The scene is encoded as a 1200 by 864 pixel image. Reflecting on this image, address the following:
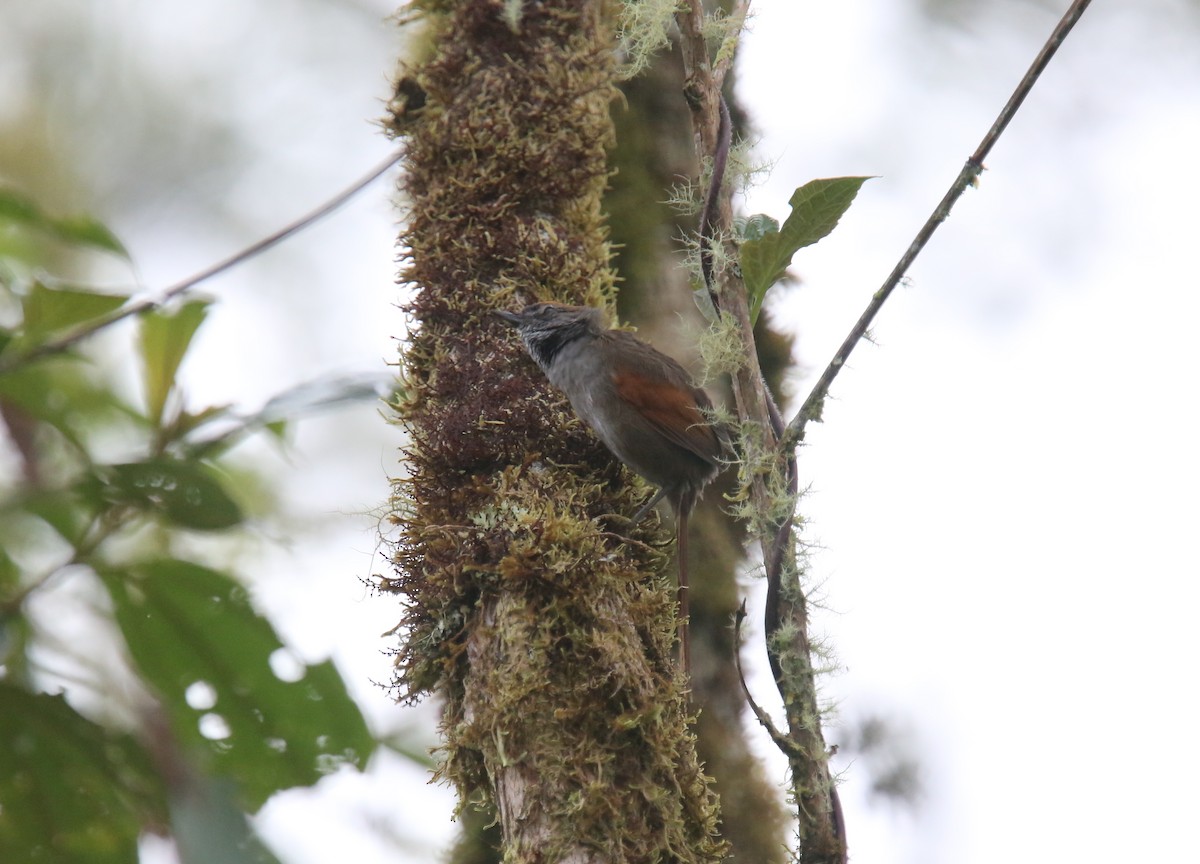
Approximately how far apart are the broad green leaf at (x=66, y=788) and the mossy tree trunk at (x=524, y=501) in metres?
0.71

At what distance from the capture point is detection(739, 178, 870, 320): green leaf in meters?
2.06

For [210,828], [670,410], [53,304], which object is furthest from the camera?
[670,410]

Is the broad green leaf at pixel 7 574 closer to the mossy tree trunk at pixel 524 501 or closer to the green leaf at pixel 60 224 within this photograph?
the green leaf at pixel 60 224

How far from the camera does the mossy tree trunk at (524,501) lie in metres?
2.12

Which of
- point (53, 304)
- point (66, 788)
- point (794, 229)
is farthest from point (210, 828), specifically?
point (794, 229)

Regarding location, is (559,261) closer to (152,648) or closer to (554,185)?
(554,185)

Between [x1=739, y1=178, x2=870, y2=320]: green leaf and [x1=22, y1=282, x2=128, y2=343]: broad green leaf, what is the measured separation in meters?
1.14

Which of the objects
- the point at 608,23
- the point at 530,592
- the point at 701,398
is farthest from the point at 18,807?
the point at 608,23

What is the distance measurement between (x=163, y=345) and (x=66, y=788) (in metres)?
0.83

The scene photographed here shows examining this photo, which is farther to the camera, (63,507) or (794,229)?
(794,229)

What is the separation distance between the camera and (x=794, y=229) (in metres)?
2.09

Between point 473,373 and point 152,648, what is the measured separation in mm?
1159

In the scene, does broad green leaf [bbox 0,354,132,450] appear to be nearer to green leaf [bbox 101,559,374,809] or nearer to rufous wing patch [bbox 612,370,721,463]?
green leaf [bbox 101,559,374,809]

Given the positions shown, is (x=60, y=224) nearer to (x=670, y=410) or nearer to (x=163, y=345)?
(x=163, y=345)
